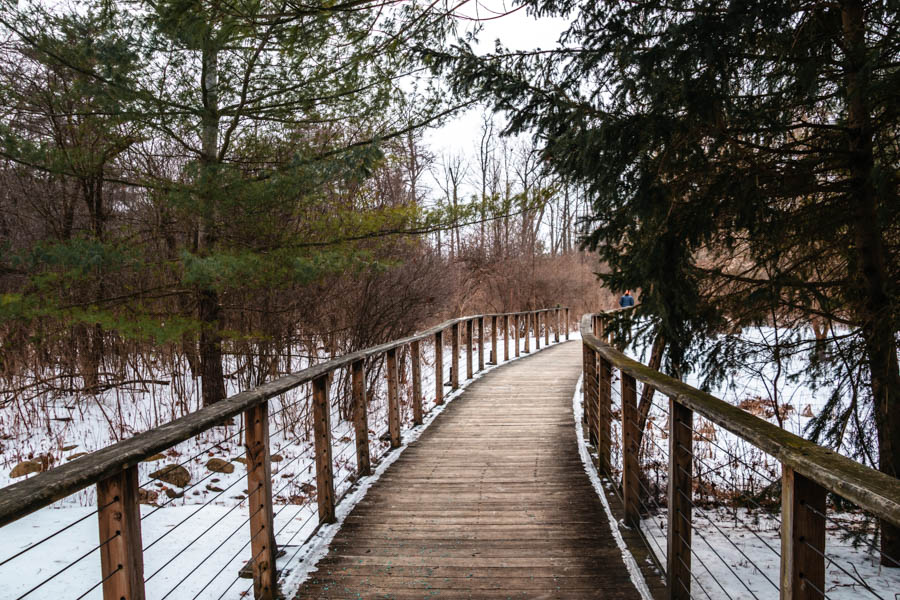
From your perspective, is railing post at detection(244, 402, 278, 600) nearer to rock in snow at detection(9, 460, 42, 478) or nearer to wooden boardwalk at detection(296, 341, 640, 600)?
wooden boardwalk at detection(296, 341, 640, 600)

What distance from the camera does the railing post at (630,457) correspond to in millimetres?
3477

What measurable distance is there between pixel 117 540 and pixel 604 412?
11.6ft

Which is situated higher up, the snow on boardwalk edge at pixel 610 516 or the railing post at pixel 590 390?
the railing post at pixel 590 390

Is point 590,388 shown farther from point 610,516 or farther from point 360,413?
point 360,413

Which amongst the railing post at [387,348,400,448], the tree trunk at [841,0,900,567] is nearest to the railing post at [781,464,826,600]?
the tree trunk at [841,0,900,567]

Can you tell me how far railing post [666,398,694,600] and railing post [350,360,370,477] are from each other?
7.62 feet

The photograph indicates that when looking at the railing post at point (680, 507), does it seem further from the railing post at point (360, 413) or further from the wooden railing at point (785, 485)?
the railing post at point (360, 413)

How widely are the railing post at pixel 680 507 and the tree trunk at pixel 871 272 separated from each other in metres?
2.24

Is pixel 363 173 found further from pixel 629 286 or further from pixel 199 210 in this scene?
pixel 629 286

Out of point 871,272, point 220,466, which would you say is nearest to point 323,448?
point 871,272

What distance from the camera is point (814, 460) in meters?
1.53

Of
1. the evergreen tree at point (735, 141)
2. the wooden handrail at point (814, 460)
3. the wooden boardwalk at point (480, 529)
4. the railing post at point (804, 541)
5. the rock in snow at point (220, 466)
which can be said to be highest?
the evergreen tree at point (735, 141)

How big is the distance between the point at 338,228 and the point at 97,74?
3373 mm

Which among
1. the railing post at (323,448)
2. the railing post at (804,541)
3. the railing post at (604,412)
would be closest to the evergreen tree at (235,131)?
the railing post at (323,448)
